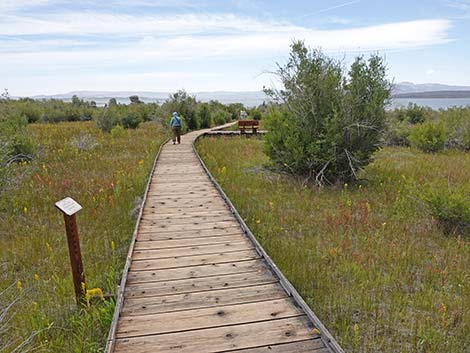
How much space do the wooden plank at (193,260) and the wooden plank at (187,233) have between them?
0.73m

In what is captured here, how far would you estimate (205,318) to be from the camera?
10.7 feet

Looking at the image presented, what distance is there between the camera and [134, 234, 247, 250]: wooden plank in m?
4.98

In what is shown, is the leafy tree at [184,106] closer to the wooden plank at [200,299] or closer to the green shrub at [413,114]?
the green shrub at [413,114]

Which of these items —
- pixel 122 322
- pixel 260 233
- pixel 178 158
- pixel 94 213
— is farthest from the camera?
pixel 178 158

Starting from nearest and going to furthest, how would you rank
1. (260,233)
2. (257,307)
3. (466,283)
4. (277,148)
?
(257,307) → (466,283) → (260,233) → (277,148)

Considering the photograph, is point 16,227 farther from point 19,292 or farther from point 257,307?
point 257,307

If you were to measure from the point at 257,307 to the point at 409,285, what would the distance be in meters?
2.31

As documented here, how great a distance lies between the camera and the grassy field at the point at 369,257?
365cm

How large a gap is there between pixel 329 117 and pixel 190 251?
6062 mm

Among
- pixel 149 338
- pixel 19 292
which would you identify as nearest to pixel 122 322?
pixel 149 338

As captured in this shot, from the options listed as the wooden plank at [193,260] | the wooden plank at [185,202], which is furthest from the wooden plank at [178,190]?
the wooden plank at [193,260]

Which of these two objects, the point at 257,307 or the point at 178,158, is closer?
the point at 257,307

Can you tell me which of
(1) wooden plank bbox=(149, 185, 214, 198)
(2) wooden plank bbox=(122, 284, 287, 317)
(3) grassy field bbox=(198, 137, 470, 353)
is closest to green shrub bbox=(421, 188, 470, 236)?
(3) grassy field bbox=(198, 137, 470, 353)

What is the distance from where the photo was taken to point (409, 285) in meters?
4.58
